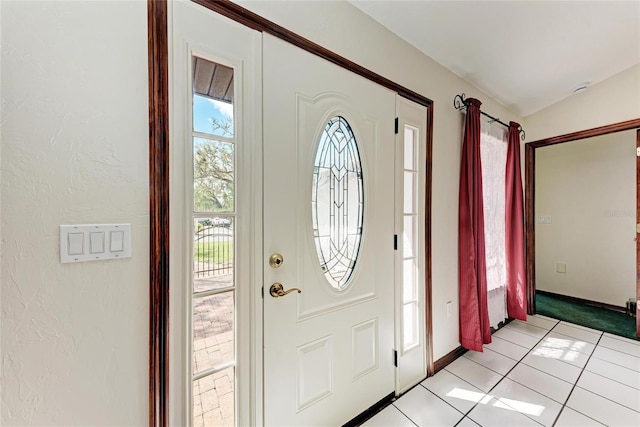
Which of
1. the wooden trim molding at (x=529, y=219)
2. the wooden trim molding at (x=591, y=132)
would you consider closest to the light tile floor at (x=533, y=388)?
the wooden trim molding at (x=529, y=219)

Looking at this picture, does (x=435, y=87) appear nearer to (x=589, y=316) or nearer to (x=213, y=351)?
(x=213, y=351)

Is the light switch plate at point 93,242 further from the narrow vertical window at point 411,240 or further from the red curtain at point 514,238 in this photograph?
the red curtain at point 514,238

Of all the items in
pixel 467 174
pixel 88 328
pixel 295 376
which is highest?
pixel 467 174

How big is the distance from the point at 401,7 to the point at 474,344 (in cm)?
251

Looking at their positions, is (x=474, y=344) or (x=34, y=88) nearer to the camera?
(x=34, y=88)

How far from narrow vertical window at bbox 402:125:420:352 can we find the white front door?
213 mm

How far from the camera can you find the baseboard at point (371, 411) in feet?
5.03

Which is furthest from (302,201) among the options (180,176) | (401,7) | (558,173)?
(558,173)

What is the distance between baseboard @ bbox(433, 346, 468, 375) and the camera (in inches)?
80.5

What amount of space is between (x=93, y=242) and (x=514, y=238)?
135 inches

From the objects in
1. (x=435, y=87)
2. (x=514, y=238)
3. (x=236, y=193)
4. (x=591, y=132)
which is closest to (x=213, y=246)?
(x=236, y=193)

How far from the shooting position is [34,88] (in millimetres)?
770

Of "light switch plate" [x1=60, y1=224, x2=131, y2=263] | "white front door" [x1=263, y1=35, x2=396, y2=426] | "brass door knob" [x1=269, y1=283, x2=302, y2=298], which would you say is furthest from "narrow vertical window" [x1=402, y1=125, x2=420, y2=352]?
"light switch plate" [x1=60, y1=224, x2=131, y2=263]

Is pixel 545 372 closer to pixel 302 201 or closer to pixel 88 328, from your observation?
pixel 302 201
